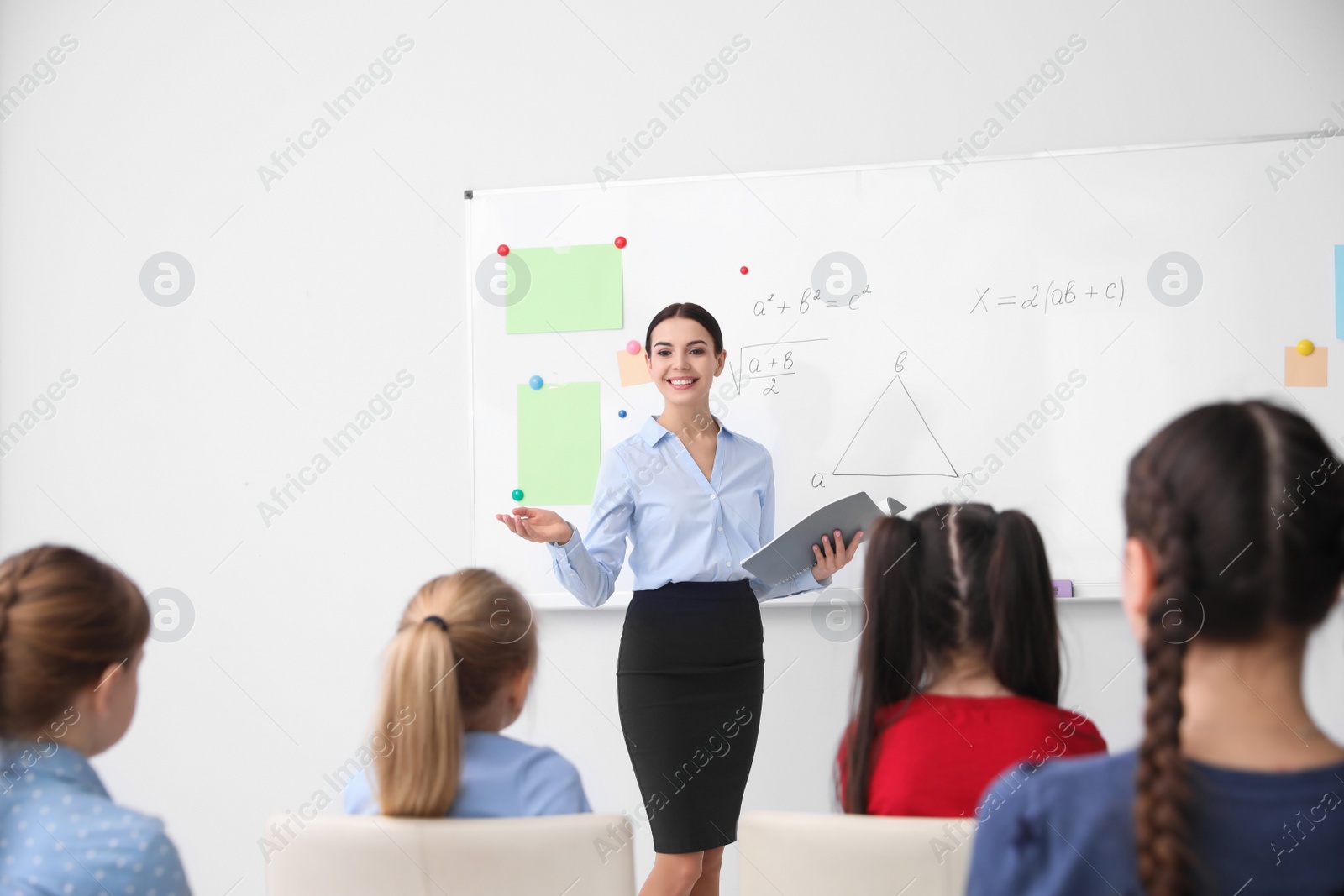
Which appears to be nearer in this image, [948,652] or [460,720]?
[460,720]

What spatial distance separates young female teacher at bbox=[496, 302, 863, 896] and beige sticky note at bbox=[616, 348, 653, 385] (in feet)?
1.02

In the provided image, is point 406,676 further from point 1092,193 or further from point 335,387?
point 1092,193

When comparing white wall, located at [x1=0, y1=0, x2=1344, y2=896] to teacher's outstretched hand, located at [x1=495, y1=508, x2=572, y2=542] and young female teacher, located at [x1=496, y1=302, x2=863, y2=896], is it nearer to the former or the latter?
young female teacher, located at [x1=496, y1=302, x2=863, y2=896]

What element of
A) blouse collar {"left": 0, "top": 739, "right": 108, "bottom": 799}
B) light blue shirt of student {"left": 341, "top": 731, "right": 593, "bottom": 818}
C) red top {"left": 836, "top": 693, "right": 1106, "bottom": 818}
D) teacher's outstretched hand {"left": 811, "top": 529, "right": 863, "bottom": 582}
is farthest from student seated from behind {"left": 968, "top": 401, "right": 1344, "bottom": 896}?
teacher's outstretched hand {"left": 811, "top": 529, "right": 863, "bottom": 582}

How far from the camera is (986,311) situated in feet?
8.32

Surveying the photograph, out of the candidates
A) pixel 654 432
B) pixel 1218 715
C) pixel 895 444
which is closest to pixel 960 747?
pixel 1218 715

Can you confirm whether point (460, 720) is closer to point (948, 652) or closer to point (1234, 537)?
point (948, 652)

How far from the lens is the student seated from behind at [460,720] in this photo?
1.13m

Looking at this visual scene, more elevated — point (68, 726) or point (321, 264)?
point (321, 264)

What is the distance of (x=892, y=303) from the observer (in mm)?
2574

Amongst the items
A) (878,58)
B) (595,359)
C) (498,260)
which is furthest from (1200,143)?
(498,260)

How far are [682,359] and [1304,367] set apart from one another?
1.58 metres

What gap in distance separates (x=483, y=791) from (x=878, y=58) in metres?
2.23

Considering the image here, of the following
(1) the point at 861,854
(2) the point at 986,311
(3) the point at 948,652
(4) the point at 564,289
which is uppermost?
(2) the point at 986,311
